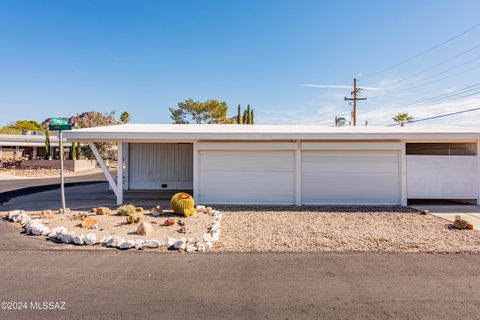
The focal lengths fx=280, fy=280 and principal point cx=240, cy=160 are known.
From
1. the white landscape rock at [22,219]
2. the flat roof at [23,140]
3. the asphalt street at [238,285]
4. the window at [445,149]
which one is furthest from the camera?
the flat roof at [23,140]

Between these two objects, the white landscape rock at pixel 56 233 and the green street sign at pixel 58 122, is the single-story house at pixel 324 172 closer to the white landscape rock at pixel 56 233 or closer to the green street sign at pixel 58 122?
the green street sign at pixel 58 122

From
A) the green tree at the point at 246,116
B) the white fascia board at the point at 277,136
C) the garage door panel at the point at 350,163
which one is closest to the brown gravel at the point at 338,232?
the garage door panel at the point at 350,163

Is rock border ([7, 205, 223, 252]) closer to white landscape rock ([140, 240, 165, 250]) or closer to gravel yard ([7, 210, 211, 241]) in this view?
white landscape rock ([140, 240, 165, 250])

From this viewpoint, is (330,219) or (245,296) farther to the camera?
(330,219)

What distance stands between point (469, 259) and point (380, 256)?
1574 millimetres

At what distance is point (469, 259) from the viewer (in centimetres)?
509

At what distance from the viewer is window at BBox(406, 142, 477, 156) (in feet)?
34.2

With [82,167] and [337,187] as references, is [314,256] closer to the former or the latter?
[337,187]

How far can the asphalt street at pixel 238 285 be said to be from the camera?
3.38m

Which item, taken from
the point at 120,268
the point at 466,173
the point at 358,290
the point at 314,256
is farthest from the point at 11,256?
the point at 466,173

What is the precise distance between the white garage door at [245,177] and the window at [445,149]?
21.7 ft

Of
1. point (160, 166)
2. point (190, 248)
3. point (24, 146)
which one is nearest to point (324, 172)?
point (190, 248)

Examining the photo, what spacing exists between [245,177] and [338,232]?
4120mm

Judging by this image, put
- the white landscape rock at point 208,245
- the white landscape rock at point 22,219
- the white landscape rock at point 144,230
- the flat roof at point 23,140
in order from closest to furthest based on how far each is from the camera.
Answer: the white landscape rock at point 208,245, the white landscape rock at point 144,230, the white landscape rock at point 22,219, the flat roof at point 23,140
